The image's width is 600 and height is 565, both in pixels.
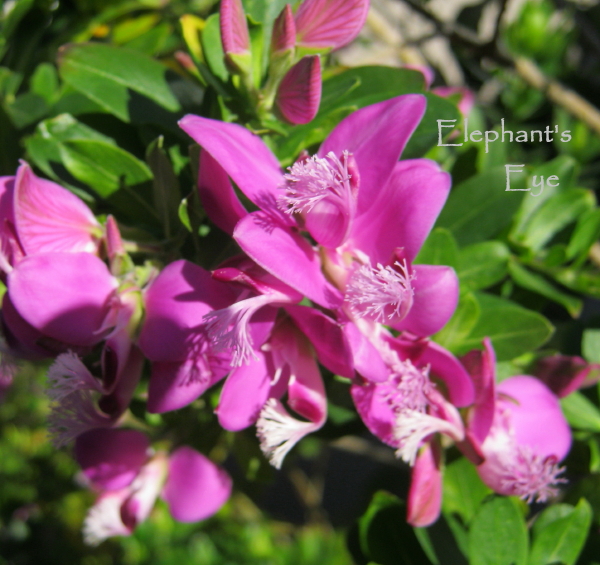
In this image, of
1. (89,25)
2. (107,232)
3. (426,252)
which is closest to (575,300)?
(426,252)

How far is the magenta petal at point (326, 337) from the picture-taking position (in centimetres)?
50

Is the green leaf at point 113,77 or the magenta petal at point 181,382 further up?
the green leaf at point 113,77

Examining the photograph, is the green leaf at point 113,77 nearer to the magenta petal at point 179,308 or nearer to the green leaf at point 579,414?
the magenta petal at point 179,308

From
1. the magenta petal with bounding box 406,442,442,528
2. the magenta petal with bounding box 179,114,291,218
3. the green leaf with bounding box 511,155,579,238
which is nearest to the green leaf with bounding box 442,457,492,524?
the magenta petal with bounding box 406,442,442,528

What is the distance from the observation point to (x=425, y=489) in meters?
0.63

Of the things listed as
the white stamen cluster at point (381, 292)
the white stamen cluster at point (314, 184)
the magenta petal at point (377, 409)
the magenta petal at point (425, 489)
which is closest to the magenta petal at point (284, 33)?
the white stamen cluster at point (314, 184)

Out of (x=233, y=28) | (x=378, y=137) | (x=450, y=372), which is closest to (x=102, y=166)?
(x=233, y=28)

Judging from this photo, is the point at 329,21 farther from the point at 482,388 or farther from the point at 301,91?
the point at 482,388

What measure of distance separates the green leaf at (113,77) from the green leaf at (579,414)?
2.34 ft

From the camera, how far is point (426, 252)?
2.31 ft

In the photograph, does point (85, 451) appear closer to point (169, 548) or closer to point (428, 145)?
point (428, 145)

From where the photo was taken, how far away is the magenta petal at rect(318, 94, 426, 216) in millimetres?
517

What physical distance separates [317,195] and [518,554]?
1.65ft

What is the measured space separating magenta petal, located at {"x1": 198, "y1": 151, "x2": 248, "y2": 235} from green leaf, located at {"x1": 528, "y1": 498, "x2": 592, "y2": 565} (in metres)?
0.58
